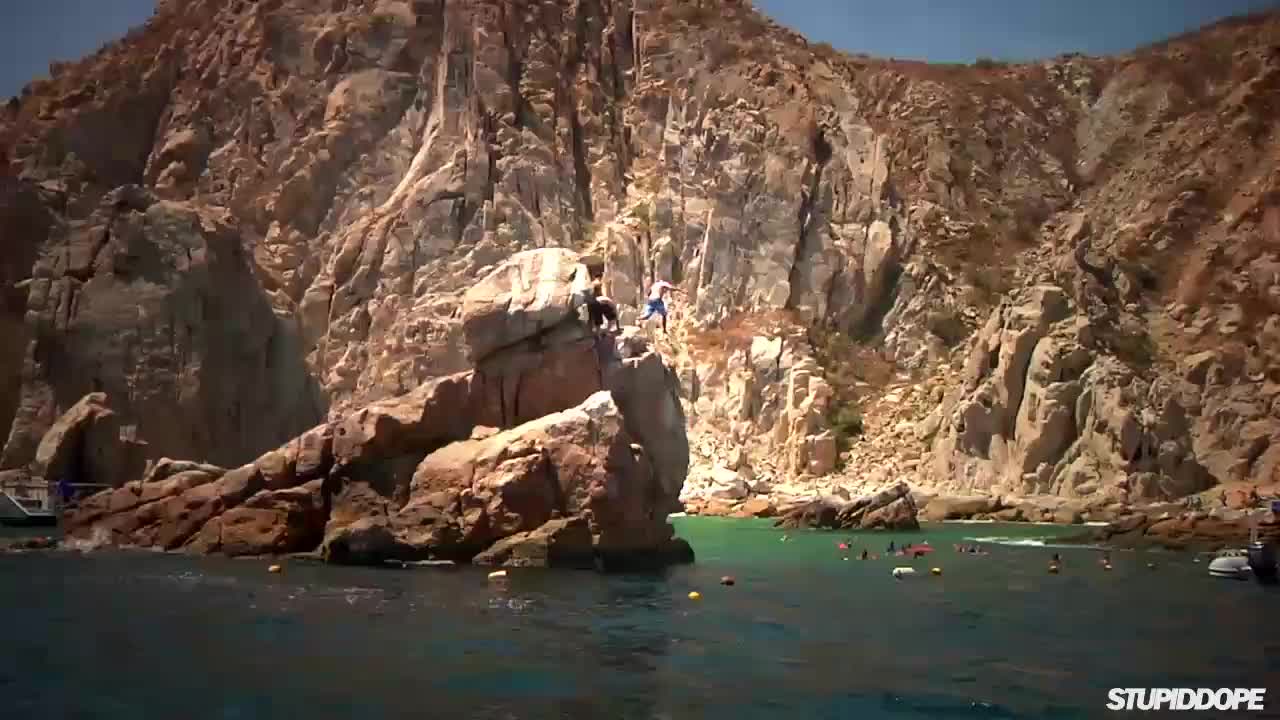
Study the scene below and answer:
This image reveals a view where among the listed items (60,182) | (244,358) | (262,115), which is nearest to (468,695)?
(244,358)

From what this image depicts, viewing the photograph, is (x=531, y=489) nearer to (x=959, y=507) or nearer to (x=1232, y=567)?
(x=1232, y=567)

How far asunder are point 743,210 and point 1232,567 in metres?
65.3

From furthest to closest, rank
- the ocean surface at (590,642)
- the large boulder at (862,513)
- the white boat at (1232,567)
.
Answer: the large boulder at (862,513) < the white boat at (1232,567) < the ocean surface at (590,642)

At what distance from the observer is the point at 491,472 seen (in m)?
35.6

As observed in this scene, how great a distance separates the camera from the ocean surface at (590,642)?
17266 millimetres

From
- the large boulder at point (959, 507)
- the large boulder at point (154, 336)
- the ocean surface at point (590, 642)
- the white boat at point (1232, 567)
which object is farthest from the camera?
the large boulder at point (959, 507)

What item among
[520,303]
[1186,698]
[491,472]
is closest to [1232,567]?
[1186,698]

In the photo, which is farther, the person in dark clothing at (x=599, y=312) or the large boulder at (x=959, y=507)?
the large boulder at (x=959, y=507)

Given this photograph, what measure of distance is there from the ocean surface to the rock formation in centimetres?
175

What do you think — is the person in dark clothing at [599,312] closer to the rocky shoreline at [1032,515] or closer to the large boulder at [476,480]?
the large boulder at [476,480]

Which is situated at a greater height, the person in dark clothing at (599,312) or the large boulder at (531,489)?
the person in dark clothing at (599,312)

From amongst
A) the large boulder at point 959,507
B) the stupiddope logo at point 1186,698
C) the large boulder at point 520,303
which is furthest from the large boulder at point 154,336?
the stupiddope logo at point 1186,698

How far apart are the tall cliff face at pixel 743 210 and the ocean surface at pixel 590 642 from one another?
3896 centimetres

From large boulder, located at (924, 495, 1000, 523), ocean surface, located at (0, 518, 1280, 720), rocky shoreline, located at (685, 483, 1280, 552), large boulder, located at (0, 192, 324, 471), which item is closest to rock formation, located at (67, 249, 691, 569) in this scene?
ocean surface, located at (0, 518, 1280, 720)
